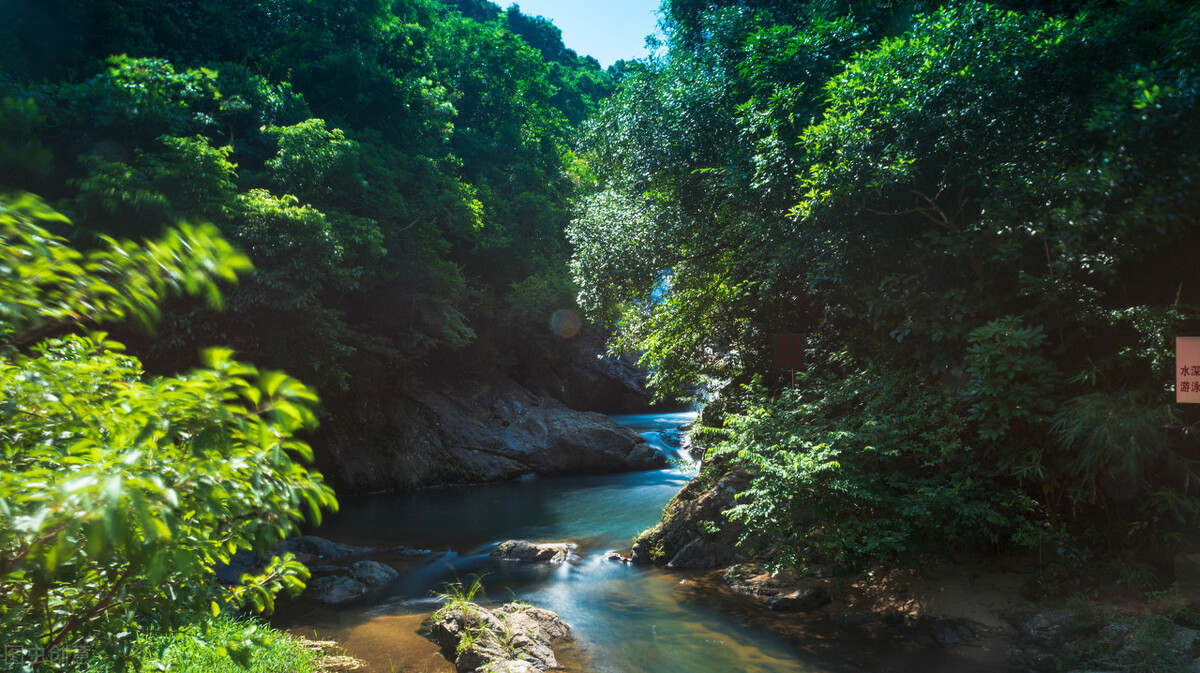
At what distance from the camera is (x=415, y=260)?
16.3 metres

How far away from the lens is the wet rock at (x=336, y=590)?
25.9ft

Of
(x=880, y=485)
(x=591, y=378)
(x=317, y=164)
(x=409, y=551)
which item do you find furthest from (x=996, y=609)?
(x=591, y=378)

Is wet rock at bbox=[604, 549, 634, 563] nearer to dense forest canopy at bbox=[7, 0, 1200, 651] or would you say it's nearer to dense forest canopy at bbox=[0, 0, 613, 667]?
dense forest canopy at bbox=[7, 0, 1200, 651]

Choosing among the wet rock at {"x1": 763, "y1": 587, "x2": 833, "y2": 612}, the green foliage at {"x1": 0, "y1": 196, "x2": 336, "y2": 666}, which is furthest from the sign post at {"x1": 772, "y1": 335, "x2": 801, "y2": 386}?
the green foliage at {"x1": 0, "y1": 196, "x2": 336, "y2": 666}

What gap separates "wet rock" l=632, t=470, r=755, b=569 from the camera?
8609 millimetres

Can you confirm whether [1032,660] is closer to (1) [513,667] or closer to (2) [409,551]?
(1) [513,667]

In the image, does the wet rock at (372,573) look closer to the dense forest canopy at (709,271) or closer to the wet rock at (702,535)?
the wet rock at (702,535)

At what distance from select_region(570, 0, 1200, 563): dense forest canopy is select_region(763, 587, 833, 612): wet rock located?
60 cm

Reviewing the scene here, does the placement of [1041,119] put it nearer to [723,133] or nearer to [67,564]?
[723,133]

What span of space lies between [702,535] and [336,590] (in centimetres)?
480

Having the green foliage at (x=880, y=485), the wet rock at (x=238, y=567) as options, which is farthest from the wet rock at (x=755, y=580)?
the wet rock at (x=238, y=567)

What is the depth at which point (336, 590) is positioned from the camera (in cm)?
804

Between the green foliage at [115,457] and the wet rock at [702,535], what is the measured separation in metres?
6.98

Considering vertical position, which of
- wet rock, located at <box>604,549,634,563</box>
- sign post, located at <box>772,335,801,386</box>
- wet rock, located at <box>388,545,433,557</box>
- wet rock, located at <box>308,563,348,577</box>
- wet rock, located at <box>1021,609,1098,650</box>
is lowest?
wet rock, located at <box>388,545,433,557</box>
